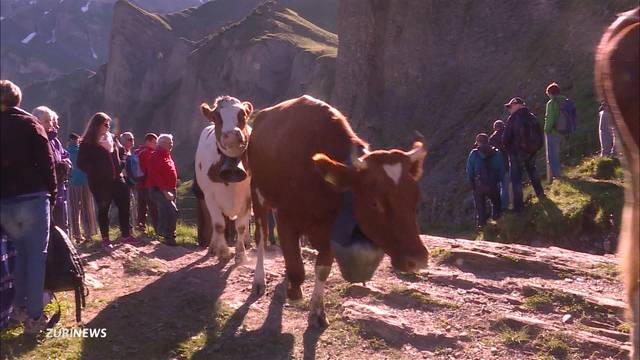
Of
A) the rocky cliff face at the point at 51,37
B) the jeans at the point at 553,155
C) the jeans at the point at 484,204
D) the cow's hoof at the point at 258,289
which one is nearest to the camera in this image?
the cow's hoof at the point at 258,289

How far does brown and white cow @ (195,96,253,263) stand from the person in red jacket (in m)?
1.72

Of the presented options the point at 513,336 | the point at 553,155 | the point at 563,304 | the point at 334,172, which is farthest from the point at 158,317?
the point at 553,155

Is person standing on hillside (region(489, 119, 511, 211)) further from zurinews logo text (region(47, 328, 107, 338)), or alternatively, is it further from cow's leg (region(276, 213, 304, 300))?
zurinews logo text (region(47, 328, 107, 338))

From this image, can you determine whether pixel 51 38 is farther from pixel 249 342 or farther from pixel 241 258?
pixel 249 342

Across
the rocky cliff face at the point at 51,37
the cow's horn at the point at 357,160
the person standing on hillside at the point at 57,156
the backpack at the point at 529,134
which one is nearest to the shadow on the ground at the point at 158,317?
the person standing on hillside at the point at 57,156

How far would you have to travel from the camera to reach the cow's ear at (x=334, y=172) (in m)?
5.36

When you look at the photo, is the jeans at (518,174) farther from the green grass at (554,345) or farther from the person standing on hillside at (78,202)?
the person standing on hillside at (78,202)

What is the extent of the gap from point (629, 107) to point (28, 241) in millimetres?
4878

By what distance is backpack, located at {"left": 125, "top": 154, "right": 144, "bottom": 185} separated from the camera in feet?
38.1

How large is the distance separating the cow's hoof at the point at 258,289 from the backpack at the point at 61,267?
81.8 inches

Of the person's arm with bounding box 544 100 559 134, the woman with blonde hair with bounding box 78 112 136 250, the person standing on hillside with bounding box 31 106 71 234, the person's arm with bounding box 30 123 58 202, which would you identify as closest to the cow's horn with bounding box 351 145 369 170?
the person's arm with bounding box 30 123 58 202

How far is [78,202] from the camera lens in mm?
11758

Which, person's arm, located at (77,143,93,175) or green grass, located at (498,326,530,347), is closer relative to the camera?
green grass, located at (498,326,530,347)

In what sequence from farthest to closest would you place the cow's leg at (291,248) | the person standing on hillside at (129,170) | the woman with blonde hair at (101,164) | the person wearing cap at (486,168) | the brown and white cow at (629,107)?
1. the person wearing cap at (486,168)
2. the person standing on hillside at (129,170)
3. the woman with blonde hair at (101,164)
4. the cow's leg at (291,248)
5. the brown and white cow at (629,107)
